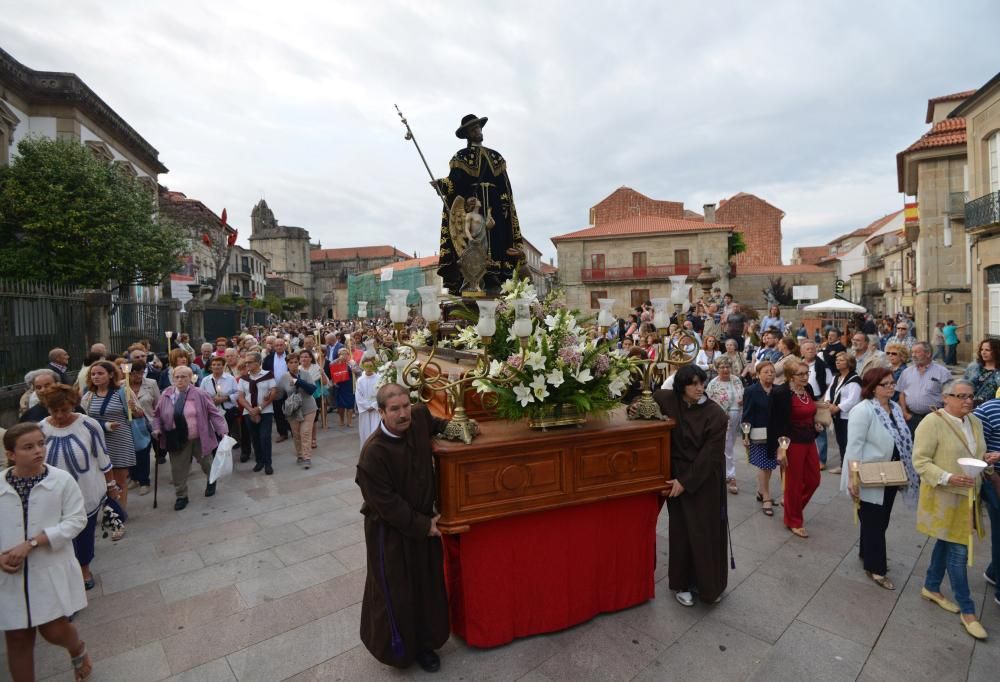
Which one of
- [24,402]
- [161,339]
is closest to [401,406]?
[24,402]

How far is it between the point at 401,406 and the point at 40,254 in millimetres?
16854

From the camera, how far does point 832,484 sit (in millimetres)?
6398

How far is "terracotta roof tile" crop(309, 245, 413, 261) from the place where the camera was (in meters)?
85.0

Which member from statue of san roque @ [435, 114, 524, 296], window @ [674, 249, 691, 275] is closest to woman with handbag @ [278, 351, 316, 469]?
statue of san roque @ [435, 114, 524, 296]

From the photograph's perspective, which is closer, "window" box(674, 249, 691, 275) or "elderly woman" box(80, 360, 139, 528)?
"elderly woman" box(80, 360, 139, 528)

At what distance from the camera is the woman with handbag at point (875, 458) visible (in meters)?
4.01

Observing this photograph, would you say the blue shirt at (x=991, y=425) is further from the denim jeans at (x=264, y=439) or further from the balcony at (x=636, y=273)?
the balcony at (x=636, y=273)

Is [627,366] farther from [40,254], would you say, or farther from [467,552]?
[40,254]

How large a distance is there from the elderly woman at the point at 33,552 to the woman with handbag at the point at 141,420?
342 cm

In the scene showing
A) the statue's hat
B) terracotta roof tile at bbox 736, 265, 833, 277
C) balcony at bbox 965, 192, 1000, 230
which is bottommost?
the statue's hat

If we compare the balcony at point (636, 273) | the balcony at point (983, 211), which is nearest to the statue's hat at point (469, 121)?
the balcony at point (983, 211)

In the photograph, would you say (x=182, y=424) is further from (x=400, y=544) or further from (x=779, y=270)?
(x=779, y=270)

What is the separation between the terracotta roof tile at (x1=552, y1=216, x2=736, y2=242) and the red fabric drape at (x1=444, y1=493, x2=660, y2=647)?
3562 centimetres

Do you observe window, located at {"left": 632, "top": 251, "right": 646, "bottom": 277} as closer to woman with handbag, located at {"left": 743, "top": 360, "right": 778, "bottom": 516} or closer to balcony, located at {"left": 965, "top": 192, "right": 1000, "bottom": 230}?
balcony, located at {"left": 965, "top": 192, "right": 1000, "bottom": 230}
